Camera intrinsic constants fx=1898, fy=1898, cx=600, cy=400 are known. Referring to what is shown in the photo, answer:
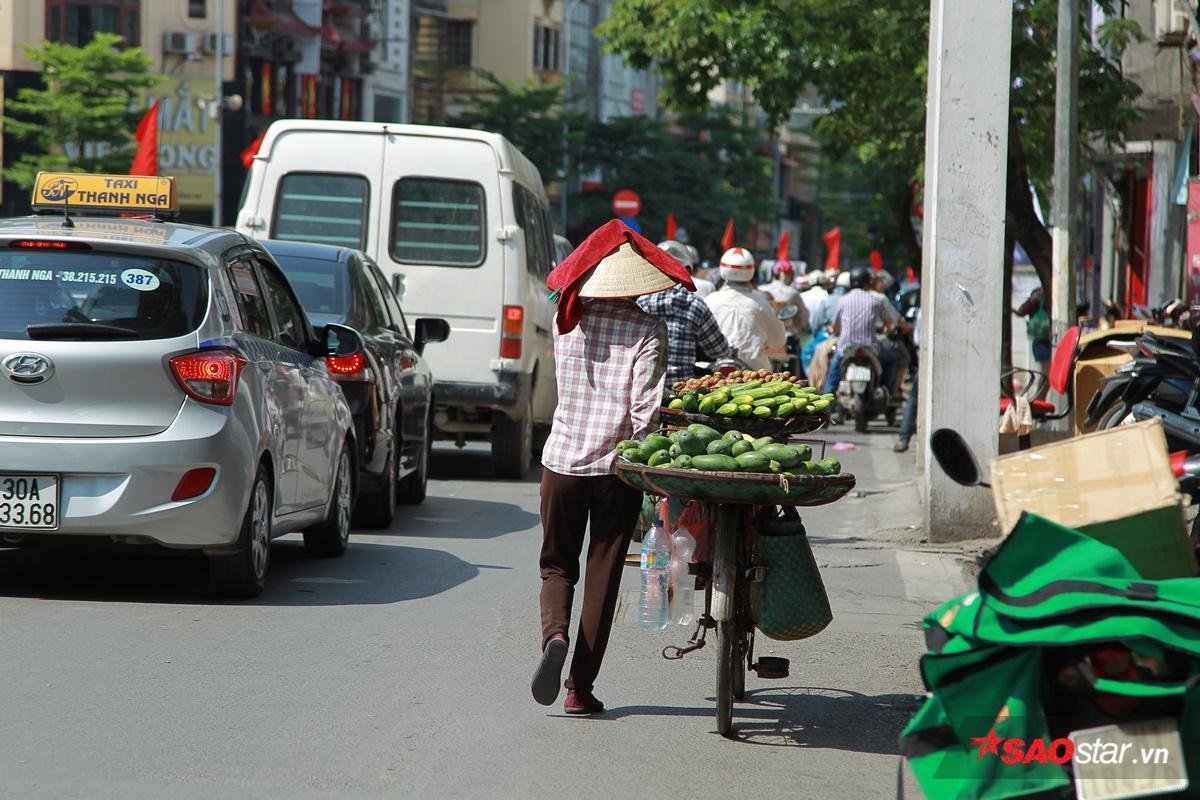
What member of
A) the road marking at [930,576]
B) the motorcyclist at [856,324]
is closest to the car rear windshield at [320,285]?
the road marking at [930,576]

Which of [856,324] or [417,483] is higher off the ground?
[856,324]

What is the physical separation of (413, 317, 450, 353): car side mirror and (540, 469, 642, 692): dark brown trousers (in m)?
6.84

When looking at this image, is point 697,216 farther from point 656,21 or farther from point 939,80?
point 939,80

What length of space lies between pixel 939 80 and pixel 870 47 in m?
11.7

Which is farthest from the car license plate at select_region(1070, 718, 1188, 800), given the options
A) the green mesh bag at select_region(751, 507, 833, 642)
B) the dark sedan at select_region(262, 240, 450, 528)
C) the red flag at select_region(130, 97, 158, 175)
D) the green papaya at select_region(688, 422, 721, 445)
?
the red flag at select_region(130, 97, 158, 175)

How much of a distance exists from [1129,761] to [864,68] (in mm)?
19877

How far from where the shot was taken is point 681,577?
680 centimetres

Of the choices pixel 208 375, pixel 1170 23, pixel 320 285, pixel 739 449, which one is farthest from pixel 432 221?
pixel 1170 23

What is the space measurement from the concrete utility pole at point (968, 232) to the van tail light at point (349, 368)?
3.53m

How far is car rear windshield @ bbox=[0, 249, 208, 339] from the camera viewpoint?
8469mm

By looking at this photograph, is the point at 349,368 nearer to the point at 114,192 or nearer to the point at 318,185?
the point at 114,192

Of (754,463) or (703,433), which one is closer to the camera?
(754,463)

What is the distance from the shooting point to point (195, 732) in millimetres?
6203

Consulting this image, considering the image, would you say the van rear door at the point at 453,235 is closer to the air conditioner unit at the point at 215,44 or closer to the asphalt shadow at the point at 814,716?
the asphalt shadow at the point at 814,716
